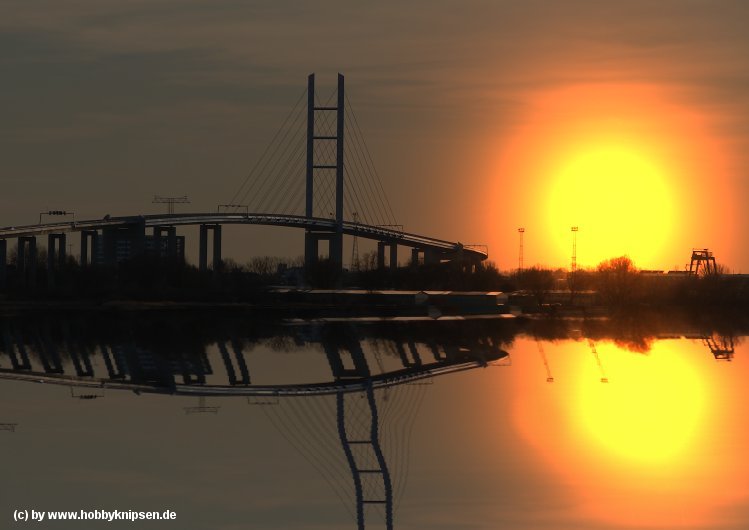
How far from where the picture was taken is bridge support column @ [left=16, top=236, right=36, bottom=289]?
82.6 meters

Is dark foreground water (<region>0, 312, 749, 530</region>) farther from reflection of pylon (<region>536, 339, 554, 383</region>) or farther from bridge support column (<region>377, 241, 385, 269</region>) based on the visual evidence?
bridge support column (<region>377, 241, 385, 269</region>)

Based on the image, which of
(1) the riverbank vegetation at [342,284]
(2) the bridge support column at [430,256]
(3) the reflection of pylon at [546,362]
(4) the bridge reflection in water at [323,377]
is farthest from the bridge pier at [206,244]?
(3) the reflection of pylon at [546,362]

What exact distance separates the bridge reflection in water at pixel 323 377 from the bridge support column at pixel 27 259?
3683 cm

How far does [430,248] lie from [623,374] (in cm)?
8104

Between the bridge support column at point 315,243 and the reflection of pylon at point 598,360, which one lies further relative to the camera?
the bridge support column at point 315,243

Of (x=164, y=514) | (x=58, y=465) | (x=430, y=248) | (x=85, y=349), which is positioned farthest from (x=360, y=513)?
(x=430, y=248)

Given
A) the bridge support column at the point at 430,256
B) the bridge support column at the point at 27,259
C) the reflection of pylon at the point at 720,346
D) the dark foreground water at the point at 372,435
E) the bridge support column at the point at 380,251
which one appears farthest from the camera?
the bridge support column at the point at 430,256

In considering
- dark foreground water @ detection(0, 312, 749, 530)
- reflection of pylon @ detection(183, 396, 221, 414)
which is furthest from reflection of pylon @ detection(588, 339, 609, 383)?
reflection of pylon @ detection(183, 396, 221, 414)

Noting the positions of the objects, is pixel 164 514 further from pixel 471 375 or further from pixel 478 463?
pixel 471 375

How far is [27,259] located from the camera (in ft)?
292

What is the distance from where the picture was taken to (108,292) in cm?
7119

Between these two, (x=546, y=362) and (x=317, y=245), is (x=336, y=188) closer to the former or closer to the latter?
(x=317, y=245)

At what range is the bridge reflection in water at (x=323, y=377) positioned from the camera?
59.6 feet

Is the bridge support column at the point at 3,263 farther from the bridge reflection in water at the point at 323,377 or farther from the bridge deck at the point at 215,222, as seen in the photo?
the bridge reflection in water at the point at 323,377
